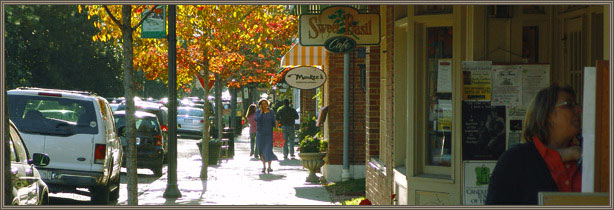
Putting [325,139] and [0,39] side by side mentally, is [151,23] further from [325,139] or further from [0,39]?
[0,39]

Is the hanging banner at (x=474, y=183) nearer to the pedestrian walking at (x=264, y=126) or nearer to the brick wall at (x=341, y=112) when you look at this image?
the brick wall at (x=341, y=112)

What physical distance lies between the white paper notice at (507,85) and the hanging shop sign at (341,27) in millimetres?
4757

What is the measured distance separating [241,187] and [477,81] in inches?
407

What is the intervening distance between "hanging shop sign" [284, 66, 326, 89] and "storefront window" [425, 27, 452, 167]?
8965 millimetres

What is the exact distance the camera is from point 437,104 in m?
8.28

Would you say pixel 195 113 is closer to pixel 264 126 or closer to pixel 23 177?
pixel 264 126

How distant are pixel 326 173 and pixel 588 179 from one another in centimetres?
1437

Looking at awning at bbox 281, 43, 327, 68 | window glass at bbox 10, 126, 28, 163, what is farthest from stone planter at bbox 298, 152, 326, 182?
window glass at bbox 10, 126, 28, 163

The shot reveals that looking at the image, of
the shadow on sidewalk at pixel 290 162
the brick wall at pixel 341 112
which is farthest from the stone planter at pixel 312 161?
the shadow on sidewalk at pixel 290 162

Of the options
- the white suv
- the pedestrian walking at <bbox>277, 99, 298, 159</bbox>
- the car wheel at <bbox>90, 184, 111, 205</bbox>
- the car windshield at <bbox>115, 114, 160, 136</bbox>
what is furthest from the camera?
the pedestrian walking at <bbox>277, 99, 298, 159</bbox>

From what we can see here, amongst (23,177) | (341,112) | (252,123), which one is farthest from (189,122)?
(23,177)

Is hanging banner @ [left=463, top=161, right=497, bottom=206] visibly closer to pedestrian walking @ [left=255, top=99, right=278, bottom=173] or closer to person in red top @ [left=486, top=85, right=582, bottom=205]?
person in red top @ [left=486, top=85, right=582, bottom=205]

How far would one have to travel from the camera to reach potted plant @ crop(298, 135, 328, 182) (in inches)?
685

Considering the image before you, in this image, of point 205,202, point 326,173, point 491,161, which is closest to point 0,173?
point 491,161
